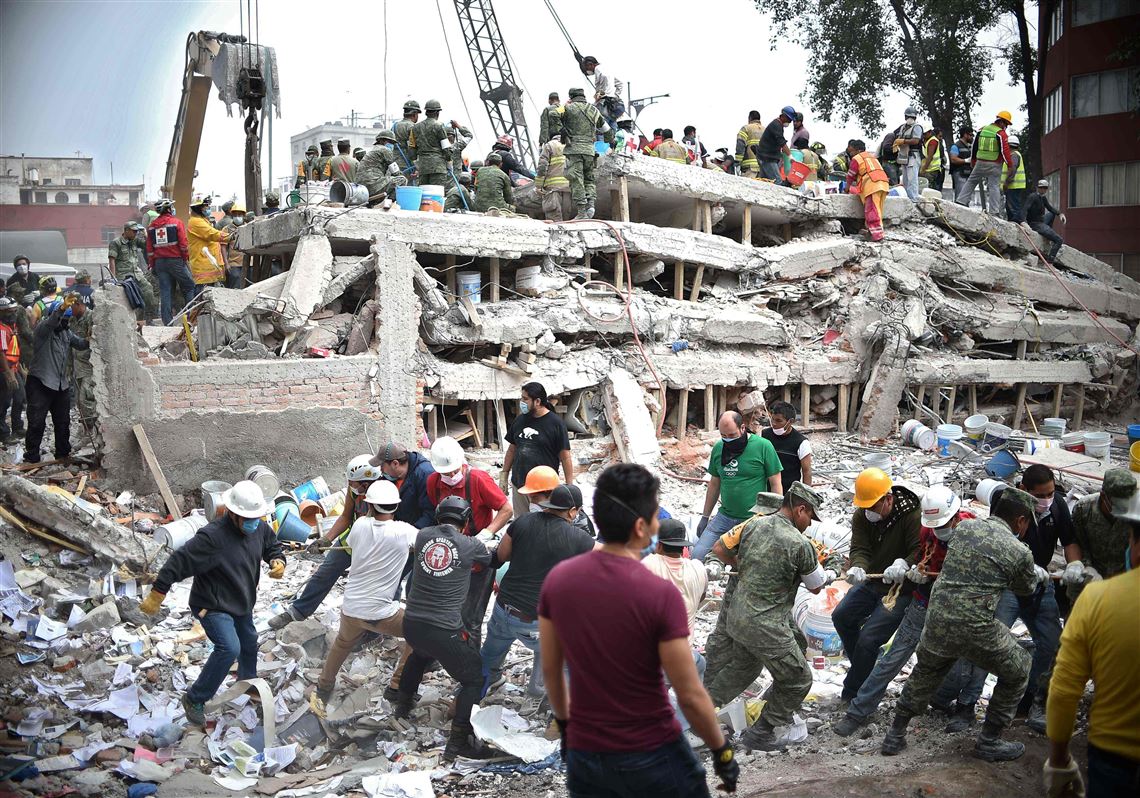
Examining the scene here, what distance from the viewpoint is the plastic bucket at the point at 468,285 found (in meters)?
11.3

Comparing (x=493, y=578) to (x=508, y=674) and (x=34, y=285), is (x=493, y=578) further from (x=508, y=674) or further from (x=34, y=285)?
(x=34, y=285)

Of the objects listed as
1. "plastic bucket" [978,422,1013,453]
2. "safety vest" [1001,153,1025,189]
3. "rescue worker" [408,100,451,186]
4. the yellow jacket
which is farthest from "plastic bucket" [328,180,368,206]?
"safety vest" [1001,153,1025,189]

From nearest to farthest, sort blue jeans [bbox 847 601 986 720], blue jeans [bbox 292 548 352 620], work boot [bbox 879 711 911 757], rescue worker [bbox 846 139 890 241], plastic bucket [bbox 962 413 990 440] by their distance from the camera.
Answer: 1. work boot [bbox 879 711 911 757]
2. blue jeans [bbox 847 601 986 720]
3. blue jeans [bbox 292 548 352 620]
4. plastic bucket [bbox 962 413 990 440]
5. rescue worker [bbox 846 139 890 241]

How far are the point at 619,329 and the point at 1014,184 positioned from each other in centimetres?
852

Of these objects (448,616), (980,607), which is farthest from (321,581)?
(980,607)

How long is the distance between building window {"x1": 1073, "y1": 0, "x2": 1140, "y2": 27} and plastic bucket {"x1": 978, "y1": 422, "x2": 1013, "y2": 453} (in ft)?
45.6

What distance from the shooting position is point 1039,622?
5.55 m

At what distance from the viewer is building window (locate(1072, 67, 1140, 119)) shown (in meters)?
21.7

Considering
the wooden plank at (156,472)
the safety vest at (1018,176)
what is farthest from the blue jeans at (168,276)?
the safety vest at (1018,176)

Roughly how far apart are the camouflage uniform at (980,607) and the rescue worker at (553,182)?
850cm

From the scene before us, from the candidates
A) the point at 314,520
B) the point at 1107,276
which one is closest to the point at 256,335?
the point at 314,520

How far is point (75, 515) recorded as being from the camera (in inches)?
305

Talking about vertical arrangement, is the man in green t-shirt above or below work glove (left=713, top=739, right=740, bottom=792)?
above

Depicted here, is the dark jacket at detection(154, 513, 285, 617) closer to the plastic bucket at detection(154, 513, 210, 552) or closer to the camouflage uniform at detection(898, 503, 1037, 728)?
the plastic bucket at detection(154, 513, 210, 552)
